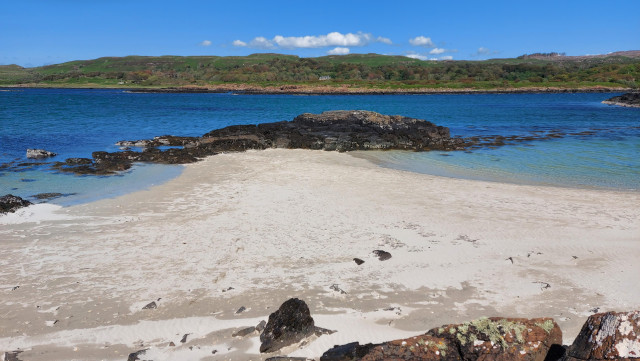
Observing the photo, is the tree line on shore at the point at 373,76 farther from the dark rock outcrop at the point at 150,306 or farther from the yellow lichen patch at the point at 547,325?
the yellow lichen patch at the point at 547,325

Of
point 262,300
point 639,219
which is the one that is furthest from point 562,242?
point 262,300

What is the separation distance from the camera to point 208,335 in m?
5.23

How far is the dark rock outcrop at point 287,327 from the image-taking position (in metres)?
4.82

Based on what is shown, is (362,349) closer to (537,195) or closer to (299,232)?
(299,232)

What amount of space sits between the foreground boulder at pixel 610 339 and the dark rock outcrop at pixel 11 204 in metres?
11.0

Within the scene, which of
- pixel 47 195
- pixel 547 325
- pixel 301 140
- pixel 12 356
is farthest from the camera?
pixel 301 140

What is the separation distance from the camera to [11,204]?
1058cm

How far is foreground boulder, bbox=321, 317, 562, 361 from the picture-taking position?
3418mm

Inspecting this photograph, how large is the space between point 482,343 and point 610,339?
0.82 m

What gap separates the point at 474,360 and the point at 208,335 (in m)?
3.00

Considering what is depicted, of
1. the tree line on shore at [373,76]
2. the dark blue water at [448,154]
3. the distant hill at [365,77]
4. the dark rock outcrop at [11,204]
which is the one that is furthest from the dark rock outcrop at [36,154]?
the tree line on shore at [373,76]

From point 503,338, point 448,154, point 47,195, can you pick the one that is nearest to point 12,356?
point 503,338

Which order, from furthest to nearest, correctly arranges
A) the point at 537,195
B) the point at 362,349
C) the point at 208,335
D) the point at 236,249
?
the point at 537,195, the point at 236,249, the point at 208,335, the point at 362,349

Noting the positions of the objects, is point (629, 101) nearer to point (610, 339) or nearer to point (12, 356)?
point (610, 339)
